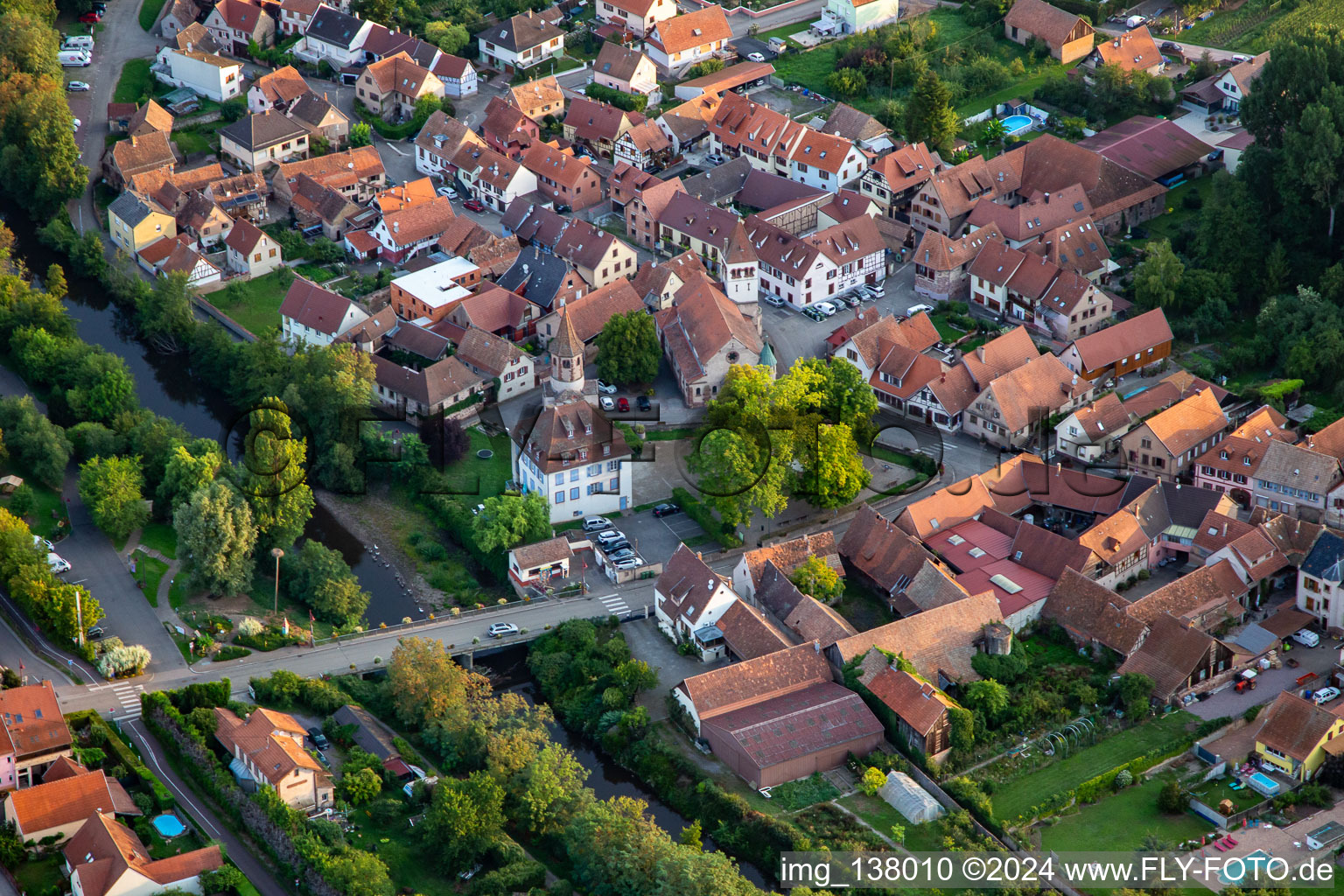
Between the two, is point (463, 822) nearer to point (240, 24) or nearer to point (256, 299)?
point (256, 299)

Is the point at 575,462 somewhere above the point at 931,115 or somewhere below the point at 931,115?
below

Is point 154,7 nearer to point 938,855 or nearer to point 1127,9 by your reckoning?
point 1127,9


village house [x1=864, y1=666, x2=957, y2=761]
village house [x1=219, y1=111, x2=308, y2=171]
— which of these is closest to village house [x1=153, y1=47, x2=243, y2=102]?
village house [x1=219, y1=111, x2=308, y2=171]

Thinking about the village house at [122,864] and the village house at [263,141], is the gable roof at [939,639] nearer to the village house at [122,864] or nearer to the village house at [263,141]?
the village house at [122,864]

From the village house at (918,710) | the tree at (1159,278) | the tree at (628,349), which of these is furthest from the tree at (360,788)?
the tree at (1159,278)

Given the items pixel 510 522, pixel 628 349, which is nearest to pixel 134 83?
pixel 628 349

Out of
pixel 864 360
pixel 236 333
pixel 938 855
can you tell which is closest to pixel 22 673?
pixel 236 333
